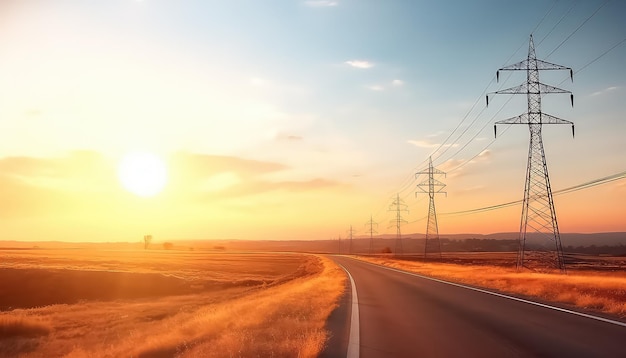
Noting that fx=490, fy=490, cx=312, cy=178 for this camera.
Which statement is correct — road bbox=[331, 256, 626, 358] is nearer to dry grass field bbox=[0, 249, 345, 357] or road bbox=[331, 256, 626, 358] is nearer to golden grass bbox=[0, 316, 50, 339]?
dry grass field bbox=[0, 249, 345, 357]

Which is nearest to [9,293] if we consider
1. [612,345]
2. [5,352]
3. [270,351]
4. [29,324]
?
[29,324]

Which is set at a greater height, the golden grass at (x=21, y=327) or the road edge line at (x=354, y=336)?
the road edge line at (x=354, y=336)

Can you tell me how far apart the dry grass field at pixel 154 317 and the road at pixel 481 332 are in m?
1.51

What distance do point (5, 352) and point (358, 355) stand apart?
20616 mm

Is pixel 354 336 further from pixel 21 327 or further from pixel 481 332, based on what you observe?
pixel 21 327

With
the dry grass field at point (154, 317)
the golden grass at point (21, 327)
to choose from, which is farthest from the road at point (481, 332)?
the golden grass at point (21, 327)

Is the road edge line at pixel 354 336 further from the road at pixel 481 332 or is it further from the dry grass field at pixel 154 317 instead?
the dry grass field at pixel 154 317

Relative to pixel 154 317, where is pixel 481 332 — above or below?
above

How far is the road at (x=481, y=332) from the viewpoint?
937 centimetres

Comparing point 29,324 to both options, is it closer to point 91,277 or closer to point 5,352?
point 5,352

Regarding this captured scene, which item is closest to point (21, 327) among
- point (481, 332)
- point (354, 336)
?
point (354, 336)

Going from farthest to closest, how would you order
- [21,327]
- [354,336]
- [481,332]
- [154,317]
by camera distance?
[154,317]
[21,327]
[481,332]
[354,336]

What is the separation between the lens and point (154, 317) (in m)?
32.8

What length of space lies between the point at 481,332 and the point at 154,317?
26329mm
